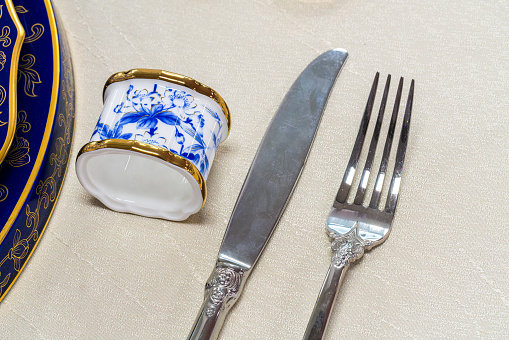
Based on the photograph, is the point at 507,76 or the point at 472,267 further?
the point at 507,76

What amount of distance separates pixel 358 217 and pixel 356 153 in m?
0.07

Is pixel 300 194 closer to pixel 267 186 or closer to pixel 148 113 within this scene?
pixel 267 186

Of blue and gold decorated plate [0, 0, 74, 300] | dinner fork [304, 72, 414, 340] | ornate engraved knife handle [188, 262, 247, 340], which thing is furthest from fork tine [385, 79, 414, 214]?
blue and gold decorated plate [0, 0, 74, 300]

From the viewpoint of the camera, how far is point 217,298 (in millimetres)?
421

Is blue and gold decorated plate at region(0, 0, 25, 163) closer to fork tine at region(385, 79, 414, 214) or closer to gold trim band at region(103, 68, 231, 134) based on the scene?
gold trim band at region(103, 68, 231, 134)

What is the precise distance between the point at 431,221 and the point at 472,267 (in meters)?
0.06

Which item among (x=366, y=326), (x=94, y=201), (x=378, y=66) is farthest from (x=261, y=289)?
(x=378, y=66)

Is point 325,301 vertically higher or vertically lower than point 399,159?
lower

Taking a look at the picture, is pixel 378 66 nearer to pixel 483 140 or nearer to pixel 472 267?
pixel 483 140

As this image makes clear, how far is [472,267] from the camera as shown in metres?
0.45

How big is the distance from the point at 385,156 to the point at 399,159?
1 centimetres

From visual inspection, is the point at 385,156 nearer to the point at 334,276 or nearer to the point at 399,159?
the point at 399,159

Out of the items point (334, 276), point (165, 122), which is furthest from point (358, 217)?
point (165, 122)

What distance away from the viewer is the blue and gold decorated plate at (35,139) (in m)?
0.45
